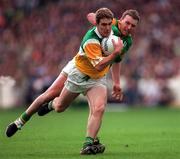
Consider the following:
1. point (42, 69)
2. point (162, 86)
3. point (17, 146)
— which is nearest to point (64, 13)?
point (42, 69)

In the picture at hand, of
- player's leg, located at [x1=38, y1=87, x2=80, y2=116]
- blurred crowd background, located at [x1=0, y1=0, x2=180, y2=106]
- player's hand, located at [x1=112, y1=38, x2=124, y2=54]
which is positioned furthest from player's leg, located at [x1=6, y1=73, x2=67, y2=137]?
blurred crowd background, located at [x1=0, y1=0, x2=180, y2=106]

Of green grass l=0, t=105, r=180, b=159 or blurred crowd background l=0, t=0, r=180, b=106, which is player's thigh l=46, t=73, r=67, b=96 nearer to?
green grass l=0, t=105, r=180, b=159

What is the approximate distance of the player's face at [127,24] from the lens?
412 inches

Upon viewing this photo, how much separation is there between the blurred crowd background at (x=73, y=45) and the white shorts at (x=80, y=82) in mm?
16838

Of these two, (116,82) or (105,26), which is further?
(116,82)

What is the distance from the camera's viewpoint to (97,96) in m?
10.6

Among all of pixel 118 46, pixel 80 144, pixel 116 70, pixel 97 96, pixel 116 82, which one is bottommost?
pixel 80 144

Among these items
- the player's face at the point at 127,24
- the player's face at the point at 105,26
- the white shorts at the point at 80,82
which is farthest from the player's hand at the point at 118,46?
the white shorts at the point at 80,82

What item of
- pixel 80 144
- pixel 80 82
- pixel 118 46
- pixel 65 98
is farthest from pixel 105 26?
pixel 80 144

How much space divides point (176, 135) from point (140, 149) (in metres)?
3.01

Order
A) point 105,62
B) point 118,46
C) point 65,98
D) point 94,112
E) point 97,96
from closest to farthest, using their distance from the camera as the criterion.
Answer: point 118,46, point 105,62, point 94,112, point 97,96, point 65,98

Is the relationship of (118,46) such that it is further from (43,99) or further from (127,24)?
(43,99)

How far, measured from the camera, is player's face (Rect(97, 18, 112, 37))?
10.2 metres

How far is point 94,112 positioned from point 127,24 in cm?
134
